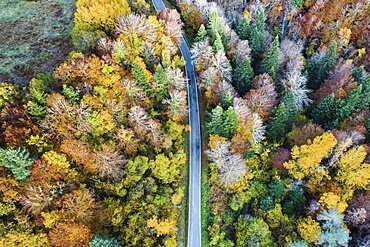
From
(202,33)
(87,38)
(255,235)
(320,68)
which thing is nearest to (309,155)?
(255,235)

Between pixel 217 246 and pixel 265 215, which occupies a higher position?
pixel 265 215

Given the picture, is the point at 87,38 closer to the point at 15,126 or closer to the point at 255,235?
the point at 15,126

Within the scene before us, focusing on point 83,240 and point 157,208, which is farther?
point 157,208

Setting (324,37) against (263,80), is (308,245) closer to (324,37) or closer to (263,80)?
(263,80)

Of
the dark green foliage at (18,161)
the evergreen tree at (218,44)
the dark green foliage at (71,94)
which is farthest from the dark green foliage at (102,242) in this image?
the evergreen tree at (218,44)

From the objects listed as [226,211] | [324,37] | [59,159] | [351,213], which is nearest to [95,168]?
[59,159]

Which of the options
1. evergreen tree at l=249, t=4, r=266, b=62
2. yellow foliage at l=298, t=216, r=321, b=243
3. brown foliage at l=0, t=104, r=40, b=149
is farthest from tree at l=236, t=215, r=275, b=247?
evergreen tree at l=249, t=4, r=266, b=62
